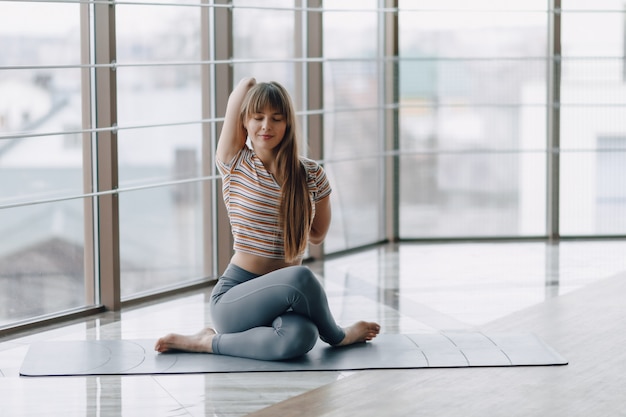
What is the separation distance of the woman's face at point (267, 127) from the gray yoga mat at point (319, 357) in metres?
0.72

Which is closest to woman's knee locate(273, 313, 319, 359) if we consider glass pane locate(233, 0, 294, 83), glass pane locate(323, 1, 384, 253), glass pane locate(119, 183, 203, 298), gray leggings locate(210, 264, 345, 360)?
Answer: gray leggings locate(210, 264, 345, 360)

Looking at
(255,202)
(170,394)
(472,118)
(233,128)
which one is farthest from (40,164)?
(472,118)

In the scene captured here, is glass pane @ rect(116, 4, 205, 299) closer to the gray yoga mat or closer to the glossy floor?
A: the glossy floor

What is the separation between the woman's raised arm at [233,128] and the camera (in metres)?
3.56

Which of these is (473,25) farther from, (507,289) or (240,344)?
(240,344)

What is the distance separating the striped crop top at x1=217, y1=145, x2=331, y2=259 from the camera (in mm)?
3508

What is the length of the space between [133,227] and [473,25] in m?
2.36

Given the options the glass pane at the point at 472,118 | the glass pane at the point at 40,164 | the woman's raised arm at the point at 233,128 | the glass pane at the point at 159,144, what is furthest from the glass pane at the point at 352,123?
the woman's raised arm at the point at 233,128

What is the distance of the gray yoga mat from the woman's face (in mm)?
721

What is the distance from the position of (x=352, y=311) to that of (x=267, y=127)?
1.09m

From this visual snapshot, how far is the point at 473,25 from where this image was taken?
19.2ft

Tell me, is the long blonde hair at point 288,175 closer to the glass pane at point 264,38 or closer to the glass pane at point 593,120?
the glass pane at point 264,38

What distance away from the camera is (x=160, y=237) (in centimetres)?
480

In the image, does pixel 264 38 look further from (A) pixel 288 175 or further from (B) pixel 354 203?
(A) pixel 288 175
